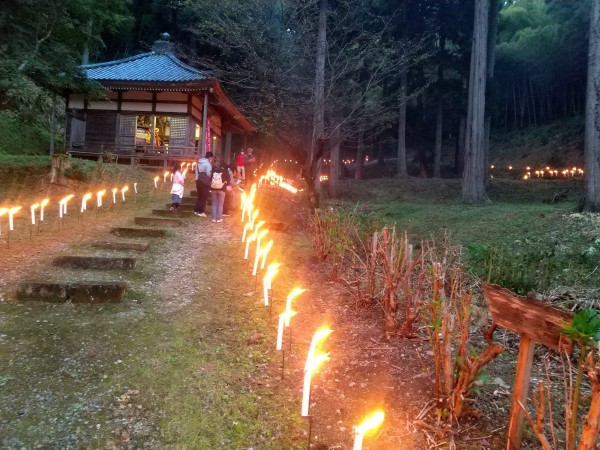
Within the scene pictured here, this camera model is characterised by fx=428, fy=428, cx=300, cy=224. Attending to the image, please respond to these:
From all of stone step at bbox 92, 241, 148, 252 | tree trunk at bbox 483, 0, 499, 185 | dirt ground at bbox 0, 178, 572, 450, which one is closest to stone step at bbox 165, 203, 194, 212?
dirt ground at bbox 0, 178, 572, 450

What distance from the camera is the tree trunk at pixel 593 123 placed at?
10.8 m

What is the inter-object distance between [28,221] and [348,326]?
21.9ft

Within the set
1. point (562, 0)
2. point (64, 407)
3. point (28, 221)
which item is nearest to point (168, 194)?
point (28, 221)

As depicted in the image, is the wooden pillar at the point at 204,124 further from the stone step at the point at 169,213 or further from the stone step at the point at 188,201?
the stone step at the point at 169,213

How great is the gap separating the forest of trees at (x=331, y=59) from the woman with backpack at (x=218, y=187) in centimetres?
270

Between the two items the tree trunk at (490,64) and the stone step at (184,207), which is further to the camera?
the tree trunk at (490,64)

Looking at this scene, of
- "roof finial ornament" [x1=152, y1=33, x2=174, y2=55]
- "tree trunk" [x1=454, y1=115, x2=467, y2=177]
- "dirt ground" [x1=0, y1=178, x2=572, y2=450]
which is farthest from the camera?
"tree trunk" [x1=454, y1=115, x2=467, y2=177]

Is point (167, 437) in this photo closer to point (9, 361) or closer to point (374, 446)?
point (374, 446)

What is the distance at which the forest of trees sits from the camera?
9.97 meters

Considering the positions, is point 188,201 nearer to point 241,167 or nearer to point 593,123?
point 241,167

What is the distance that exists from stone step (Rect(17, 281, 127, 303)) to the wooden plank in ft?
13.1

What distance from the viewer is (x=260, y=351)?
4.05 meters

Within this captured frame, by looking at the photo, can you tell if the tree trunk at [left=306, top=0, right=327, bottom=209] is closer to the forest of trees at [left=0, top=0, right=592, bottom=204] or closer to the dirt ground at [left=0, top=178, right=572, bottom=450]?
the forest of trees at [left=0, top=0, right=592, bottom=204]

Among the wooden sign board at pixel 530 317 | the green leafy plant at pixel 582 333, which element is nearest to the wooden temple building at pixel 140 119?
the wooden sign board at pixel 530 317
